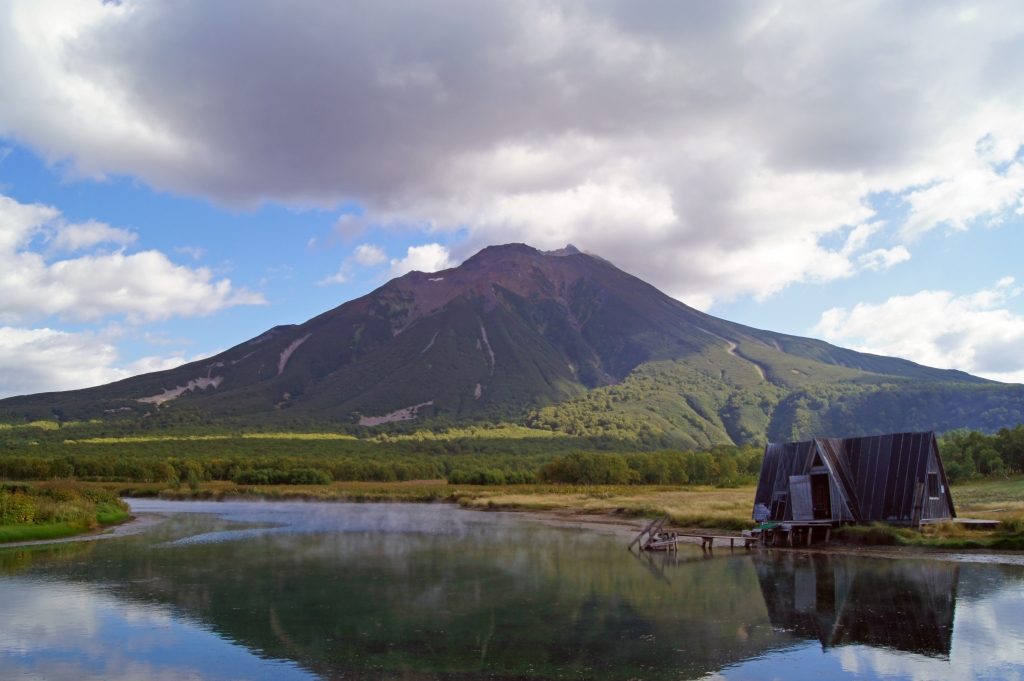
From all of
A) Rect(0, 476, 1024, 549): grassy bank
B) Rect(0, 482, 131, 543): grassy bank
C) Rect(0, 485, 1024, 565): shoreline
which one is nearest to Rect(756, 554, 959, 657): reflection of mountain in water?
Rect(0, 485, 1024, 565): shoreline

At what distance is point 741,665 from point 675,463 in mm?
99907

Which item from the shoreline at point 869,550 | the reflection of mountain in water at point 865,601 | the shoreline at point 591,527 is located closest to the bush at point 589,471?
the shoreline at point 591,527

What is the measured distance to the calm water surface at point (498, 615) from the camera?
16.1 m

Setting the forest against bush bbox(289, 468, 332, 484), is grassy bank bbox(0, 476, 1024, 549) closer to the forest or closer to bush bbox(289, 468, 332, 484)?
bush bbox(289, 468, 332, 484)

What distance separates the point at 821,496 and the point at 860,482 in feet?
9.08

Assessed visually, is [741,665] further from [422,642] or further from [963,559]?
[963,559]

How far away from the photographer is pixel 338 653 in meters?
17.2

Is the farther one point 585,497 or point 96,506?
point 585,497

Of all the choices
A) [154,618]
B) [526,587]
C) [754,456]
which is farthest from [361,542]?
[754,456]

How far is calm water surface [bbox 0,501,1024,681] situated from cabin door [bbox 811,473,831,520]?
19.6ft

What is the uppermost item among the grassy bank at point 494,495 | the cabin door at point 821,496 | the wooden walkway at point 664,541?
the cabin door at point 821,496

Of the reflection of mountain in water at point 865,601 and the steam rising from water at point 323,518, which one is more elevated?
the reflection of mountain in water at point 865,601

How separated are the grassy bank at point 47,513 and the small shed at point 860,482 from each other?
3721 centimetres

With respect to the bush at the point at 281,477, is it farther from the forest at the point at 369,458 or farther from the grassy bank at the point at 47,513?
the grassy bank at the point at 47,513
